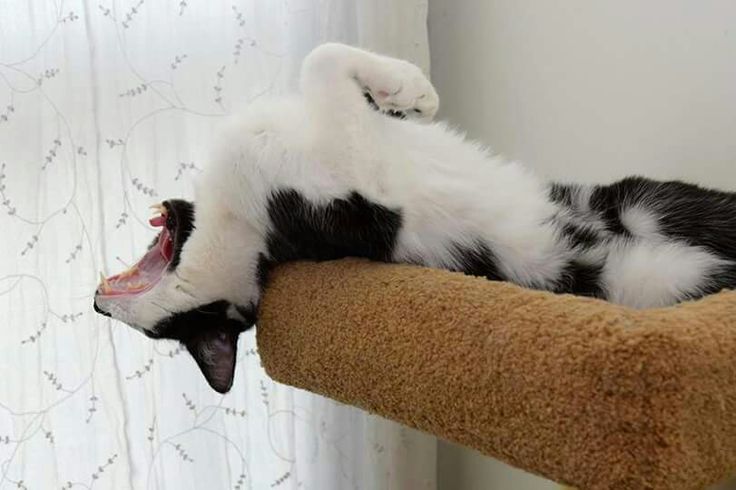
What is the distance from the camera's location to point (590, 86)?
159cm

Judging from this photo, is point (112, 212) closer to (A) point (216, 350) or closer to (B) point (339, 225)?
(A) point (216, 350)

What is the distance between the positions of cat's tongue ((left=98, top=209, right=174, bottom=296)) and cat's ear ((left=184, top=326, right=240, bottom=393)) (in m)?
0.11

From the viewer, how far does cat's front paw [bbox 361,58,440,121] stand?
1.11 m

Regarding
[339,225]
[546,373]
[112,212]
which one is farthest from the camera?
[112,212]

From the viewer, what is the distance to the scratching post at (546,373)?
0.64 meters

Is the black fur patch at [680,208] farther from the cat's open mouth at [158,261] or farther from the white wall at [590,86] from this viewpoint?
the cat's open mouth at [158,261]

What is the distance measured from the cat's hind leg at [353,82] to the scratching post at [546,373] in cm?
26

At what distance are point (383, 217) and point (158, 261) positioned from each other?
416 mm

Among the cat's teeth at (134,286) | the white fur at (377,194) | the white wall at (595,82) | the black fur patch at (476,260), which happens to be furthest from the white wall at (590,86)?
the cat's teeth at (134,286)

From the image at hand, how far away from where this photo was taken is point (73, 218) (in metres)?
1.47

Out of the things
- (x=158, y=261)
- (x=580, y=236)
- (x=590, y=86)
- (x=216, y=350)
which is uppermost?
(x=590, y=86)

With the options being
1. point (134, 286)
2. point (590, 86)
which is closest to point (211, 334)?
point (134, 286)

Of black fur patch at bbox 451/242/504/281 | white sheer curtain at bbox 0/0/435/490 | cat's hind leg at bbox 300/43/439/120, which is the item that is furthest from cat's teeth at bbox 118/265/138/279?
black fur patch at bbox 451/242/504/281

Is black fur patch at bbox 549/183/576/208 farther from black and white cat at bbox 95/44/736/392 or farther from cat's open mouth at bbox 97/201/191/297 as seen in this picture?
cat's open mouth at bbox 97/201/191/297
